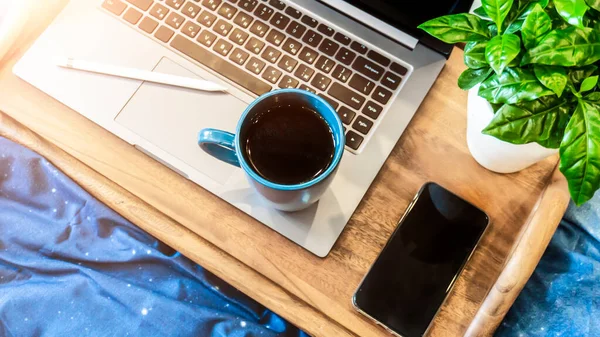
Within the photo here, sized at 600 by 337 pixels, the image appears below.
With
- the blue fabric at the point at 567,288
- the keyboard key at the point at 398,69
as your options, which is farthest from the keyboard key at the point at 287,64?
the blue fabric at the point at 567,288

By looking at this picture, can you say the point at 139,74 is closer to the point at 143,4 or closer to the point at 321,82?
the point at 143,4

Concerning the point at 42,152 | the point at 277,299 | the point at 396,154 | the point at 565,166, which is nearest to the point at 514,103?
the point at 565,166

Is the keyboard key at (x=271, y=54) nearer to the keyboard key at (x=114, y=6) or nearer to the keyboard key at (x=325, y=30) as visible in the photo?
the keyboard key at (x=325, y=30)

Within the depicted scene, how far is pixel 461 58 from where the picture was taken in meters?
0.56

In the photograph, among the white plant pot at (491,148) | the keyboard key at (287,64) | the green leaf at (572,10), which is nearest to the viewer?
the green leaf at (572,10)

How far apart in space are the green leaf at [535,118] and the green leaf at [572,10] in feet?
0.20

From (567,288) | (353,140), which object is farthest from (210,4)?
(567,288)

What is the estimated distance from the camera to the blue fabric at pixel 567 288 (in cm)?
48

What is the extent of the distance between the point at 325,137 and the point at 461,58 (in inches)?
8.4

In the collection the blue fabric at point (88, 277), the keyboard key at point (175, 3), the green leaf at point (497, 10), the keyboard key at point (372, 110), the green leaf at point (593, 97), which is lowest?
the blue fabric at point (88, 277)

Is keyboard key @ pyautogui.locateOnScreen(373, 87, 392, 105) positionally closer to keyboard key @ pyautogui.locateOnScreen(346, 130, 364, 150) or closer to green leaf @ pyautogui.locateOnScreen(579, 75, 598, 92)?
keyboard key @ pyautogui.locateOnScreen(346, 130, 364, 150)

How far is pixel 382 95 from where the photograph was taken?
0.52 metres

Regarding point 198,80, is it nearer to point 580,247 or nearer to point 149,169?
point 149,169

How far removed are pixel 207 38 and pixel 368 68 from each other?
17 centimetres
